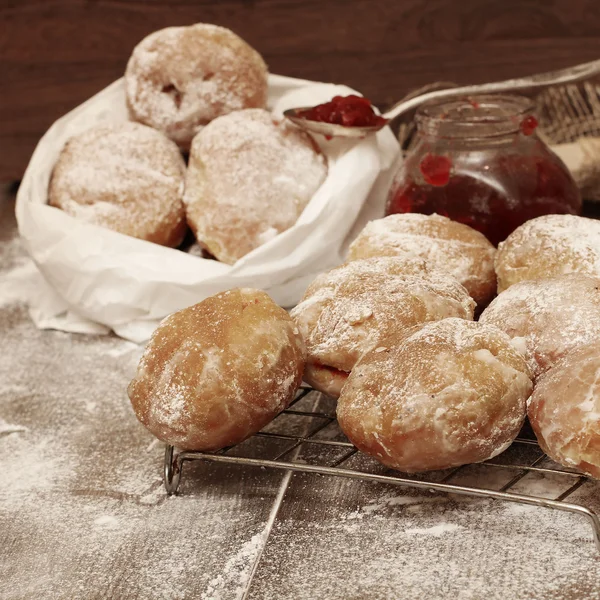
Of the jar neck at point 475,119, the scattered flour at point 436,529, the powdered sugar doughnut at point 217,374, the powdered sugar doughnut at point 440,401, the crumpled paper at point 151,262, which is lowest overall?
the crumpled paper at point 151,262

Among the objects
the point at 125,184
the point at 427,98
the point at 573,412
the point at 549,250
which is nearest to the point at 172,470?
the point at 573,412

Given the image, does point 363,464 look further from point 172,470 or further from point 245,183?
point 245,183

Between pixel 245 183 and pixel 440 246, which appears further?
pixel 245 183

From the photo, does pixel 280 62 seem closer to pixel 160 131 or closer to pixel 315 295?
pixel 160 131

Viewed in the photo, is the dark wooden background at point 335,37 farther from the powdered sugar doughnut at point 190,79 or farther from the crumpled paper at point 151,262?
the crumpled paper at point 151,262

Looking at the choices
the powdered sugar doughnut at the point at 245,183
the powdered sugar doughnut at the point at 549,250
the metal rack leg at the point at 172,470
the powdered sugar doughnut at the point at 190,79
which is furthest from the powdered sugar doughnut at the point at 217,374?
the powdered sugar doughnut at the point at 190,79
